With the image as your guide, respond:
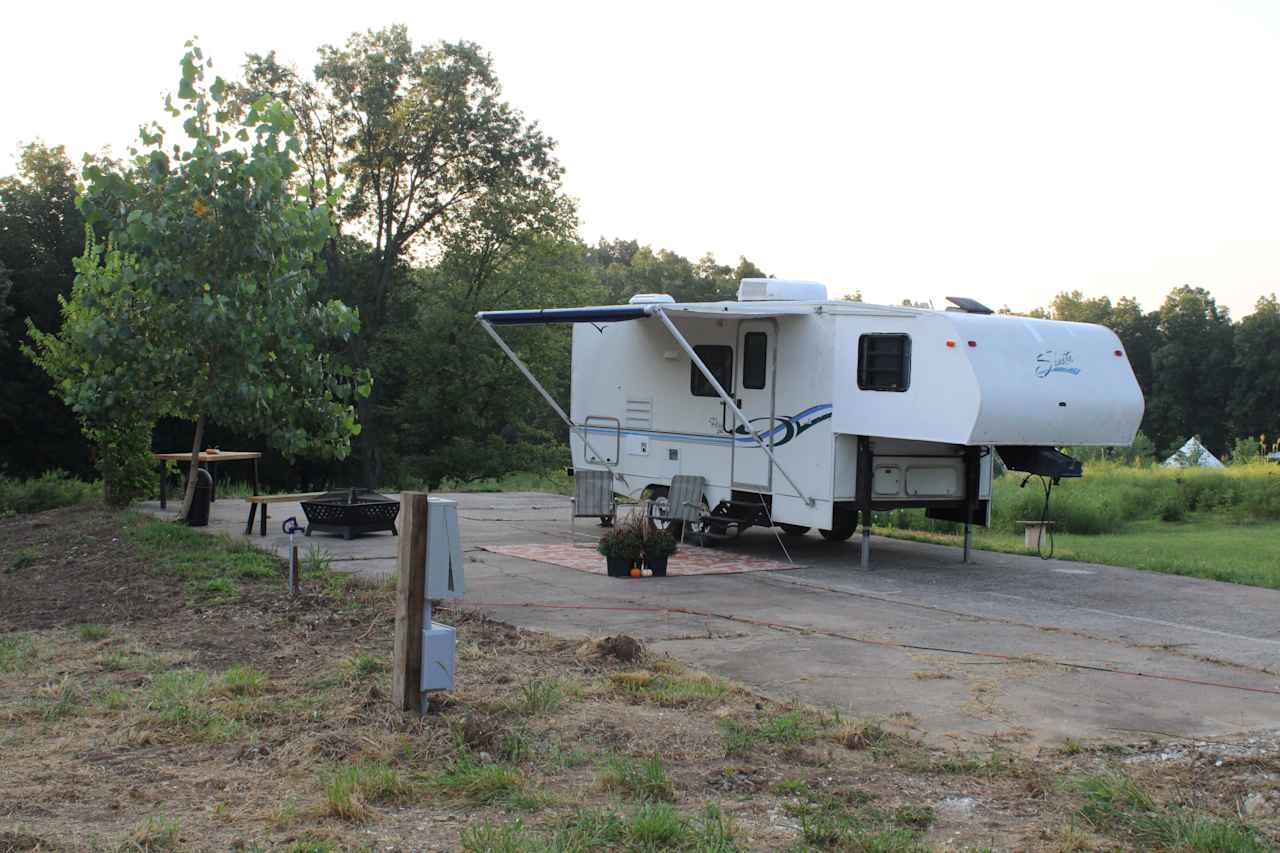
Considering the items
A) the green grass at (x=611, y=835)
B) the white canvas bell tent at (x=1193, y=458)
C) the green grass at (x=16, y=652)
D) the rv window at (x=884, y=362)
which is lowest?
the green grass at (x=611, y=835)

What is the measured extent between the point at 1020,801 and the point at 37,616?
6.93 metres

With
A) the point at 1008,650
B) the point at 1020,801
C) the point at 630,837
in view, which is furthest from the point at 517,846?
the point at 1008,650

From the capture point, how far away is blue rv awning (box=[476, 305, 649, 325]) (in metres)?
13.1

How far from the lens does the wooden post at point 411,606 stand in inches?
232

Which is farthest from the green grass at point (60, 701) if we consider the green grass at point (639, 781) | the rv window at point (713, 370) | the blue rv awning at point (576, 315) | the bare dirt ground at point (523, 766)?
the rv window at point (713, 370)

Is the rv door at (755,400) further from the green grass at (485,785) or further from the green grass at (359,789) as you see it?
the green grass at (359,789)

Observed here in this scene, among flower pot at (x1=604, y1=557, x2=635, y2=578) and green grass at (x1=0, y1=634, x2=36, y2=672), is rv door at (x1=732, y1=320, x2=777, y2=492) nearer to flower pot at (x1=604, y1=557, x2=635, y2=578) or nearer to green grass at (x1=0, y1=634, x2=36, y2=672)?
flower pot at (x1=604, y1=557, x2=635, y2=578)

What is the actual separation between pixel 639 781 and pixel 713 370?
9.13 meters

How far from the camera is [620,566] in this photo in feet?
37.7

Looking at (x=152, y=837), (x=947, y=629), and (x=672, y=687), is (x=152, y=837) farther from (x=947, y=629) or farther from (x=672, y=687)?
(x=947, y=629)

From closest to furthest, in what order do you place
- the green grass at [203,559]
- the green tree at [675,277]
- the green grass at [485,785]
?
the green grass at [485,785], the green grass at [203,559], the green tree at [675,277]

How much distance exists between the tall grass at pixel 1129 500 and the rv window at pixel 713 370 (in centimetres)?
534

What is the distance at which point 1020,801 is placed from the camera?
194 inches

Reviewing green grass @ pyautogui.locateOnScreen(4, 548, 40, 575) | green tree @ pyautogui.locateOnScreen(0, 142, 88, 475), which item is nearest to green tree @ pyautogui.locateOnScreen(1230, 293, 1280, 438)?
green tree @ pyautogui.locateOnScreen(0, 142, 88, 475)
